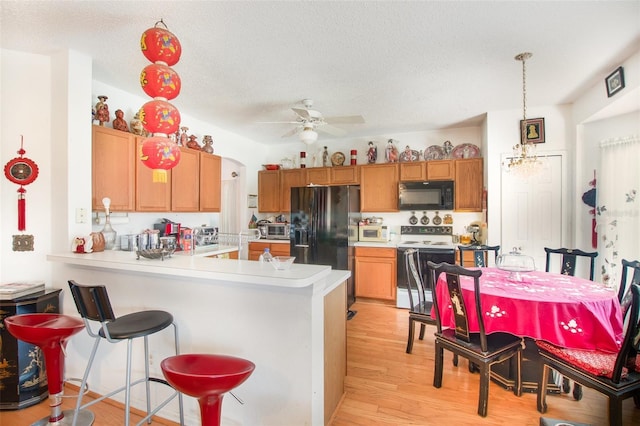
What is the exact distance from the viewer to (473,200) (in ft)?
13.6

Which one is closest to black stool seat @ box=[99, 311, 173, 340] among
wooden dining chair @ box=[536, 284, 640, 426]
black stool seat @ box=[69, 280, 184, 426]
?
black stool seat @ box=[69, 280, 184, 426]

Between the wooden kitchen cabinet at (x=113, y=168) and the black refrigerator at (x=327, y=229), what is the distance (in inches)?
88.7

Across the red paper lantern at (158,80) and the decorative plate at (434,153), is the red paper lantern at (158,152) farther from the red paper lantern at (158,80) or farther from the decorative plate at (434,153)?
the decorative plate at (434,153)

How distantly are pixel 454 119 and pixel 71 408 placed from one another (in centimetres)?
A: 498

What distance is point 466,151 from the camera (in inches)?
170

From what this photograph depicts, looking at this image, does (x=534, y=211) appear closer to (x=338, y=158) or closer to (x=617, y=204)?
(x=617, y=204)

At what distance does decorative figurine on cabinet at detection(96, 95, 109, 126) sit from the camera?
8.80ft

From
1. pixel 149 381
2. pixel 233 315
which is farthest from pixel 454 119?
pixel 149 381

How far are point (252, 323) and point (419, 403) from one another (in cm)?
141

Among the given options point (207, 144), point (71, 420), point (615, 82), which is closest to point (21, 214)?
point (71, 420)

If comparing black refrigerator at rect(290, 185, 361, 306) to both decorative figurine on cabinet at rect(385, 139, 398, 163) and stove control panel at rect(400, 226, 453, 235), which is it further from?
stove control panel at rect(400, 226, 453, 235)

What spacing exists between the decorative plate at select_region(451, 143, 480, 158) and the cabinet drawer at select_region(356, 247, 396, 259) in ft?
5.81

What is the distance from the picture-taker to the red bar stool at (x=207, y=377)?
3.79ft

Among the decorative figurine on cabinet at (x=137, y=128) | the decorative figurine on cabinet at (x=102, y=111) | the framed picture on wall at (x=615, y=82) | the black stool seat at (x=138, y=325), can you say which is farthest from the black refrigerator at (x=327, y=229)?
the framed picture on wall at (x=615, y=82)
